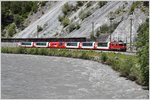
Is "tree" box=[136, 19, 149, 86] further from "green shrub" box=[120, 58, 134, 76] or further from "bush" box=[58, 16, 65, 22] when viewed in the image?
"bush" box=[58, 16, 65, 22]

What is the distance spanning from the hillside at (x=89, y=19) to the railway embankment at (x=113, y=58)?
1402 centimetres

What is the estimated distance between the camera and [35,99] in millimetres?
28359

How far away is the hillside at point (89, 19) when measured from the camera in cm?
8781

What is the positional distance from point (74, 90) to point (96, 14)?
70596 mm

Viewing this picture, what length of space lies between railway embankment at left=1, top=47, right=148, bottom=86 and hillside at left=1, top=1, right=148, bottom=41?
14.0 meters

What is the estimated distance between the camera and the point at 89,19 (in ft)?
333

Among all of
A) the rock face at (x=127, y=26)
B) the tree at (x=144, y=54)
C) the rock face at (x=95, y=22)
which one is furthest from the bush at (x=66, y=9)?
the tree at (x=144, y=54)

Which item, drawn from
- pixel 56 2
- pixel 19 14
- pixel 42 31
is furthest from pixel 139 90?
pixel 19 14

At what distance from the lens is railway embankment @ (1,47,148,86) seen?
37781 millimetres

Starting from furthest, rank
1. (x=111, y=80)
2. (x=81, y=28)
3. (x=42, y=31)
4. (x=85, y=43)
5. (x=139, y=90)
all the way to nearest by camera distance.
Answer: (x=42, y=31), (x=81, y=28), (x=85, y=43), (x=111, y=80), (x=139, y=90)

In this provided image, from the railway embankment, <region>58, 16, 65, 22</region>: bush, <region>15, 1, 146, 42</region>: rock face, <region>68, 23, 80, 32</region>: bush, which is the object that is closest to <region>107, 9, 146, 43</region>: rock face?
<region>15, 1, 146, 42</region>: rock face

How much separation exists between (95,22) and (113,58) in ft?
137

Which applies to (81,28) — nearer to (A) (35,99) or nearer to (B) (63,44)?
(B) (63,44)

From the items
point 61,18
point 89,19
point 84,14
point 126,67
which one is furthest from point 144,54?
point 61,18
